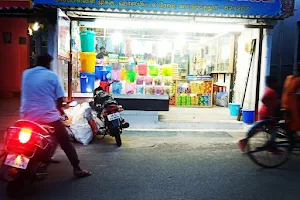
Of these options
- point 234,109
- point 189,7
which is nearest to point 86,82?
point 189,7

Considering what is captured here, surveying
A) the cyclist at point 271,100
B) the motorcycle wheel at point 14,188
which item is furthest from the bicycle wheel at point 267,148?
the motorcycle wheel at point 14,188

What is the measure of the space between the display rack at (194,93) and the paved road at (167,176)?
514cm

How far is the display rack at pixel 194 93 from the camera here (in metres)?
12.6

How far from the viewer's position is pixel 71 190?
14.8 feet

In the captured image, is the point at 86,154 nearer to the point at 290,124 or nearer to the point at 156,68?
the point at 290,124

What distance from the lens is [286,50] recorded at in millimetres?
13156

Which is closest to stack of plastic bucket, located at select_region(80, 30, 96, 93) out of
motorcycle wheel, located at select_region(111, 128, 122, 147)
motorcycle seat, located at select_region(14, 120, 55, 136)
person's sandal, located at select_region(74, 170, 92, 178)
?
Result: motorcycle wheel, located at select_region(111, 128, 122, 147)

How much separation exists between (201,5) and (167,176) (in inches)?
222

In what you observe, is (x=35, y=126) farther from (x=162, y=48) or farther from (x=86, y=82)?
(x=162, y=48)

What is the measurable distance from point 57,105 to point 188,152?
3456 mm

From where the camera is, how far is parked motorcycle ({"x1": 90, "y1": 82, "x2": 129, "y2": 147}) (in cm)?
714

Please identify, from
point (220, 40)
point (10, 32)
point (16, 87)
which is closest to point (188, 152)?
point (220, 40)

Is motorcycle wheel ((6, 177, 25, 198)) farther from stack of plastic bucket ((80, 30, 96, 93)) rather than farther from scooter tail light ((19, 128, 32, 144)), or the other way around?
stack of plastic bucket ((80, 30, 96, 93))

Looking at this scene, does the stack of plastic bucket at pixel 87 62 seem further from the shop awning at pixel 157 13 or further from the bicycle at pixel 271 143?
the bicycle at pixel 271 143
